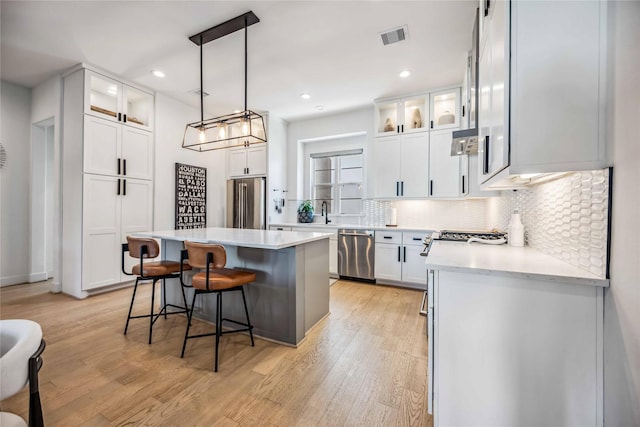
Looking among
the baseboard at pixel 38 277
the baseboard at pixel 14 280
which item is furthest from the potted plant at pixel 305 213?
the baseboard at pixel 14 280

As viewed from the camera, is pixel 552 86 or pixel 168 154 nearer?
pixel 552 86

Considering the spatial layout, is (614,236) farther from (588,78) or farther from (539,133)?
→ (588,78)

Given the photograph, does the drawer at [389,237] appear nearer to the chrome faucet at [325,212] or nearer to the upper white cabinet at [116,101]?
the chrome faucet at [325,212]

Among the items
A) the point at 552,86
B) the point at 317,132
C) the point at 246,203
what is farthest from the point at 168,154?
the point at 552,86

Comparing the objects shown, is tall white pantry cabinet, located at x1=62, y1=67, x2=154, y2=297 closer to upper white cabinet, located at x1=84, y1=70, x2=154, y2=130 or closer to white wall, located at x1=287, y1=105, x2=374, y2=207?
upper white cabinet, located at x1=84, y1=70, x2=154, y2=130

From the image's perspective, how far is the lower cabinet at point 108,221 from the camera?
134 inches

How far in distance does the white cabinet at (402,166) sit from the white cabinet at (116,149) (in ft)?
11.9

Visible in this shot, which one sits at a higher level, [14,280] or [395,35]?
[395,35]

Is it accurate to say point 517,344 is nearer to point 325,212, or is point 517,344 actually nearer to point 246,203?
point 325,212

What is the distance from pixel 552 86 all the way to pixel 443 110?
3203 mm

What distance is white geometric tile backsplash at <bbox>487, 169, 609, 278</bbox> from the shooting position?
1075mm

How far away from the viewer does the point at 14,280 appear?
154 inches

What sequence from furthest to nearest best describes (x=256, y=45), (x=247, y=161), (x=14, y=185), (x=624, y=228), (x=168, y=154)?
(x=247, y=161) → (x=168, y=154) → (x=14, y=185) → (x=256, y=45) → (x=624, y=228)

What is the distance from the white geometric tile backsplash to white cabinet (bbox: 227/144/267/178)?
415 centimetres
